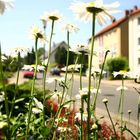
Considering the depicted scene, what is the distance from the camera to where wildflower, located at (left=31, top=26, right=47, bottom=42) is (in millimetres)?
2988

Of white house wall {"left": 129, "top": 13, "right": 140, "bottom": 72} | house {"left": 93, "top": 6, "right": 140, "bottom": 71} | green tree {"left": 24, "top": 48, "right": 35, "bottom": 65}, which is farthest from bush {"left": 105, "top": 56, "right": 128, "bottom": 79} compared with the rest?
green tree {"left": 24, "top": 48, "right": 35, "bottom": 65}

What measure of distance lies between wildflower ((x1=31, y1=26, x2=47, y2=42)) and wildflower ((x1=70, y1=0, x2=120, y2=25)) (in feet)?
2.68

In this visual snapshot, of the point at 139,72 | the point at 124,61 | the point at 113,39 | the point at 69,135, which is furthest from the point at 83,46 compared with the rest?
the point at 113,39

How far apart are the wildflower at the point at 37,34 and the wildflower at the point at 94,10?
82 centimetres

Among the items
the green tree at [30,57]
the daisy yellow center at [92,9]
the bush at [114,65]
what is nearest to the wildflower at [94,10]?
the daisy yellow center at [92,9]

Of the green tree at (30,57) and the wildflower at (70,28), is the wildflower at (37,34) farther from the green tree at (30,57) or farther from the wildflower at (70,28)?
the green tree at (30,57)

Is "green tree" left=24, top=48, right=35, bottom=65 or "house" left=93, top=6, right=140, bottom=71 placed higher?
"house" left=93, top=6, right=140, bottom=71

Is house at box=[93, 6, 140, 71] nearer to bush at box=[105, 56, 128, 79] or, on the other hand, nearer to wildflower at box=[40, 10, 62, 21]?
bush at box=[105, 56, 128, 79]

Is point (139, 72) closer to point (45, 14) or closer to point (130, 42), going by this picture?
point (45, 14)

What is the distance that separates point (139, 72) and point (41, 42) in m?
0.89

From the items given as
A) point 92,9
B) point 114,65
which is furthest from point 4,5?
point 114,65

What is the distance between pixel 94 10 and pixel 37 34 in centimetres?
100

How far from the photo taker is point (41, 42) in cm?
310

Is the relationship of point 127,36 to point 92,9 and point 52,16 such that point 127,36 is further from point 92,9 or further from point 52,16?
point 92,9
